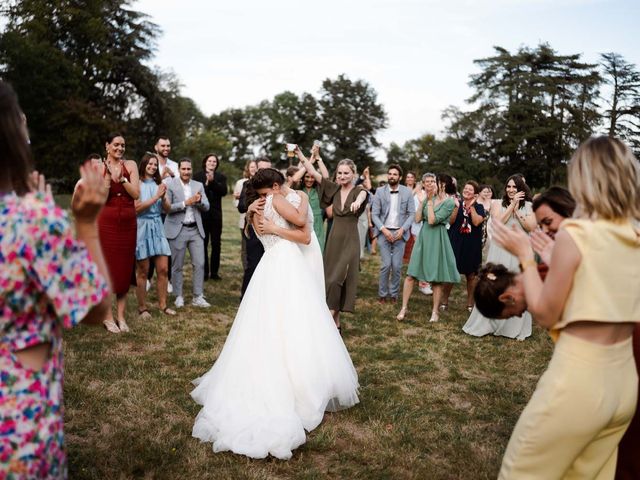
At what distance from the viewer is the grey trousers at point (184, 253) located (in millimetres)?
8812

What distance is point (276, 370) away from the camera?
4566 mm

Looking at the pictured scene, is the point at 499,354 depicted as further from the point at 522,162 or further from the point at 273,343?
the point at 522,162

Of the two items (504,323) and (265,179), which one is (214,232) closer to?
(504,323)

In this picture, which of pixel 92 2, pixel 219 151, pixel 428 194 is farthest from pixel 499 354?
pixel 219 151

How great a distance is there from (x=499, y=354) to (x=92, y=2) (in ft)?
129

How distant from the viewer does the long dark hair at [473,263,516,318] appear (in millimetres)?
2775

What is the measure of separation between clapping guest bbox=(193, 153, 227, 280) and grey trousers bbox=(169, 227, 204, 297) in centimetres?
127

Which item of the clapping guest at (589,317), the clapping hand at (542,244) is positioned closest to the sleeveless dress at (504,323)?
the clapping hand at (542,244)

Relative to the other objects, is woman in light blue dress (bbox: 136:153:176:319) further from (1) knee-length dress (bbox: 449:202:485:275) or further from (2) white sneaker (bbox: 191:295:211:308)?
(1) knee-length dress (bbox: 449:202:485:275)

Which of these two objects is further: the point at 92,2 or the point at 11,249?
the point at 92,2

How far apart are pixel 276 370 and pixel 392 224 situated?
5.90 m

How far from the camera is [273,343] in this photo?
469 centimetres

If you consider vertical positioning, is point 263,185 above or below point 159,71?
below

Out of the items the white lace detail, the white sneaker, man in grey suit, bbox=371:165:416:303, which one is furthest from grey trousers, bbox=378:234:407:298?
the white lace detail
